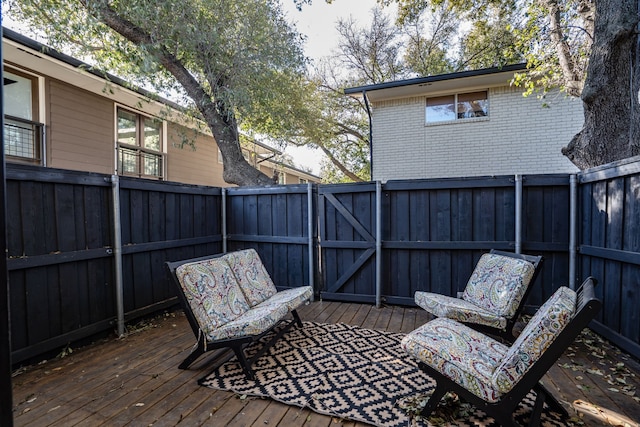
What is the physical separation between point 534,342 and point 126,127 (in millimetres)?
8887

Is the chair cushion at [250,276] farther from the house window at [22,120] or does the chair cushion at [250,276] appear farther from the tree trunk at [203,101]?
the house window at [22,120]

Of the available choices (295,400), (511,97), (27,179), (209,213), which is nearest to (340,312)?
(295,400)

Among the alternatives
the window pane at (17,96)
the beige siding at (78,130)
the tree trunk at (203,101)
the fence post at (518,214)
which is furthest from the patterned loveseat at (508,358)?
the window pane at (17,96)

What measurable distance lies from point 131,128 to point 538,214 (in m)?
8.76

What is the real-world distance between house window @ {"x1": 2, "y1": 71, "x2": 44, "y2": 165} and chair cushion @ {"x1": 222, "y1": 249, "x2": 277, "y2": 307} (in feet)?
16.2

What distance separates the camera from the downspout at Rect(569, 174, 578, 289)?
146 inches

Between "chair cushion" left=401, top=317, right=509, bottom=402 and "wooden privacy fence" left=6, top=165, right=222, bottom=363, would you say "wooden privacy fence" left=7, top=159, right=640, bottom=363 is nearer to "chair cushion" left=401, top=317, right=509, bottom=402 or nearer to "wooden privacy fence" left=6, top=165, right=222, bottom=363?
"wooden privacy fence" left=6, top=165, right=222, bottom=363

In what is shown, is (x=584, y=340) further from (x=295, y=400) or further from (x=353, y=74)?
(x=353, y=74)

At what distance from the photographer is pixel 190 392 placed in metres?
2.43

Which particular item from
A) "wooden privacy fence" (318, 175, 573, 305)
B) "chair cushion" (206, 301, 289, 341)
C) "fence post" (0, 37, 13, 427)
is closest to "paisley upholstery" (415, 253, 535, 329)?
"wooden privacy fence" (318, 175, 573, 305)

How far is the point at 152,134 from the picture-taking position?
8117mm

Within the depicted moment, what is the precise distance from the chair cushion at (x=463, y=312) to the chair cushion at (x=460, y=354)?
722mm

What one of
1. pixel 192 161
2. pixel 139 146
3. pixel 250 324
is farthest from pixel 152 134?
pixel 250 324

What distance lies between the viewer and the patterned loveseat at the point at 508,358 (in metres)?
1.67
